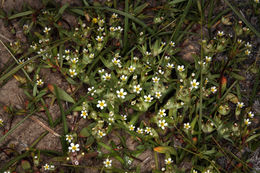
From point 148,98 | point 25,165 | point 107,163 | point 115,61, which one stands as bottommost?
point 107,163

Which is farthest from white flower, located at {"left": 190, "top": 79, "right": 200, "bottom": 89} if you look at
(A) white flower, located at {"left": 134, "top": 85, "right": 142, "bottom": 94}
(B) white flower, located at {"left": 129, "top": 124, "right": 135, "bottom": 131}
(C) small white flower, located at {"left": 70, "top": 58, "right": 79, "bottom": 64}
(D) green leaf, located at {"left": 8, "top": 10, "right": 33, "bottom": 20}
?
(D) green leaf, located at {"left": 8, "top": 10, "right": 33, "bottom": 20}

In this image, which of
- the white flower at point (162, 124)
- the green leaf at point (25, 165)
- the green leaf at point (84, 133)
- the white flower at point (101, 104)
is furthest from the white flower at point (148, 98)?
the green leaf at point (25, 165)

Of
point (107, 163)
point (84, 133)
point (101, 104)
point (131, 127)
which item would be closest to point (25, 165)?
point (84, 133)

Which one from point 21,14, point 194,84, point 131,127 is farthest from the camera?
point 21,14

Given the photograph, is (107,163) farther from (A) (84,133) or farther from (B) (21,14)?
(B) (21,14)

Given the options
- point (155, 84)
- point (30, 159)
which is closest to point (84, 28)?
point (155, 84)

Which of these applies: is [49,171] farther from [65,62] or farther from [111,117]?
[65,62]

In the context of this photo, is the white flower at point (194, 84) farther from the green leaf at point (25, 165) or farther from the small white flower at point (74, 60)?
the green leaf at point (25, 165)

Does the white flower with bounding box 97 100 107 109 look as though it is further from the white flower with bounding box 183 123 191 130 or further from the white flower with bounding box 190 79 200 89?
the white flower with bounding box 190 79 200 89
